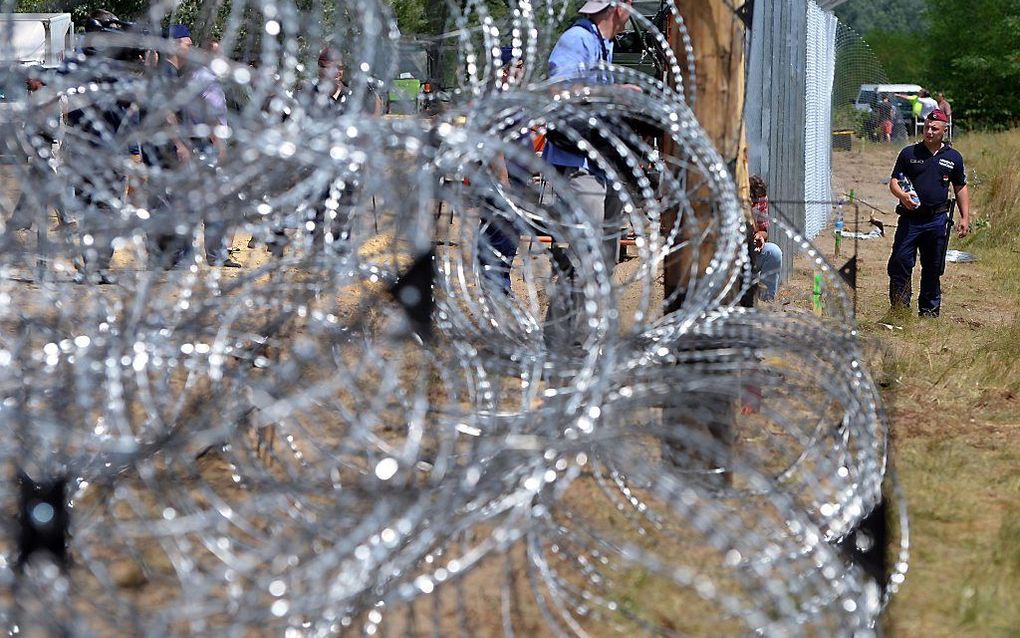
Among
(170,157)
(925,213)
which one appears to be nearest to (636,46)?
(925,213)

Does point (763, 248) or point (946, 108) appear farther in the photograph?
point (946, 108)

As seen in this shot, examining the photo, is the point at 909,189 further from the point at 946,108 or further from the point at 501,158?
the point at 946,108

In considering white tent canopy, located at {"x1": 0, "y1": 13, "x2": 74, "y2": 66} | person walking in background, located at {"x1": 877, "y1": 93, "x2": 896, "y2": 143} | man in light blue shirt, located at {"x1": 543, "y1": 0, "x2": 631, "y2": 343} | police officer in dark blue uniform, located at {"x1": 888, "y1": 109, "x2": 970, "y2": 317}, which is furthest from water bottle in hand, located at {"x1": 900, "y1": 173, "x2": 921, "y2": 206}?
person walking in background, located at {"x1": 877, "y1": 93, "x2": 896, "y2": 143}

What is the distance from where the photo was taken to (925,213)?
10.1 meters

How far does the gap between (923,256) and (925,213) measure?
1.16 feet

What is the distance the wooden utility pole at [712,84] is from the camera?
17.4 feet

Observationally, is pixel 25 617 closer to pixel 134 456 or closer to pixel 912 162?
pixel 134 456

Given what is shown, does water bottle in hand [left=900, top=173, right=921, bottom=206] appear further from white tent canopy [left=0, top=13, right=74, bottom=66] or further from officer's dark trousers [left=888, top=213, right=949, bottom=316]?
white tent canopy [left=0, top=13, right=74, bottom=66]

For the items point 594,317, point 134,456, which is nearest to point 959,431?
point 594,317

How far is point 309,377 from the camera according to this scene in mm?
6508

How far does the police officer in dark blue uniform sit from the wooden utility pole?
16.2 feet

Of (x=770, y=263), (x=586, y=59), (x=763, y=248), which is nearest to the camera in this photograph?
(x=586, y=59)

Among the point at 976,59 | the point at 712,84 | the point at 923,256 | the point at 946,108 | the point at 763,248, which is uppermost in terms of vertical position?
the point at 712,84

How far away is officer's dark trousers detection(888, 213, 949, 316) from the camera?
9.91m
